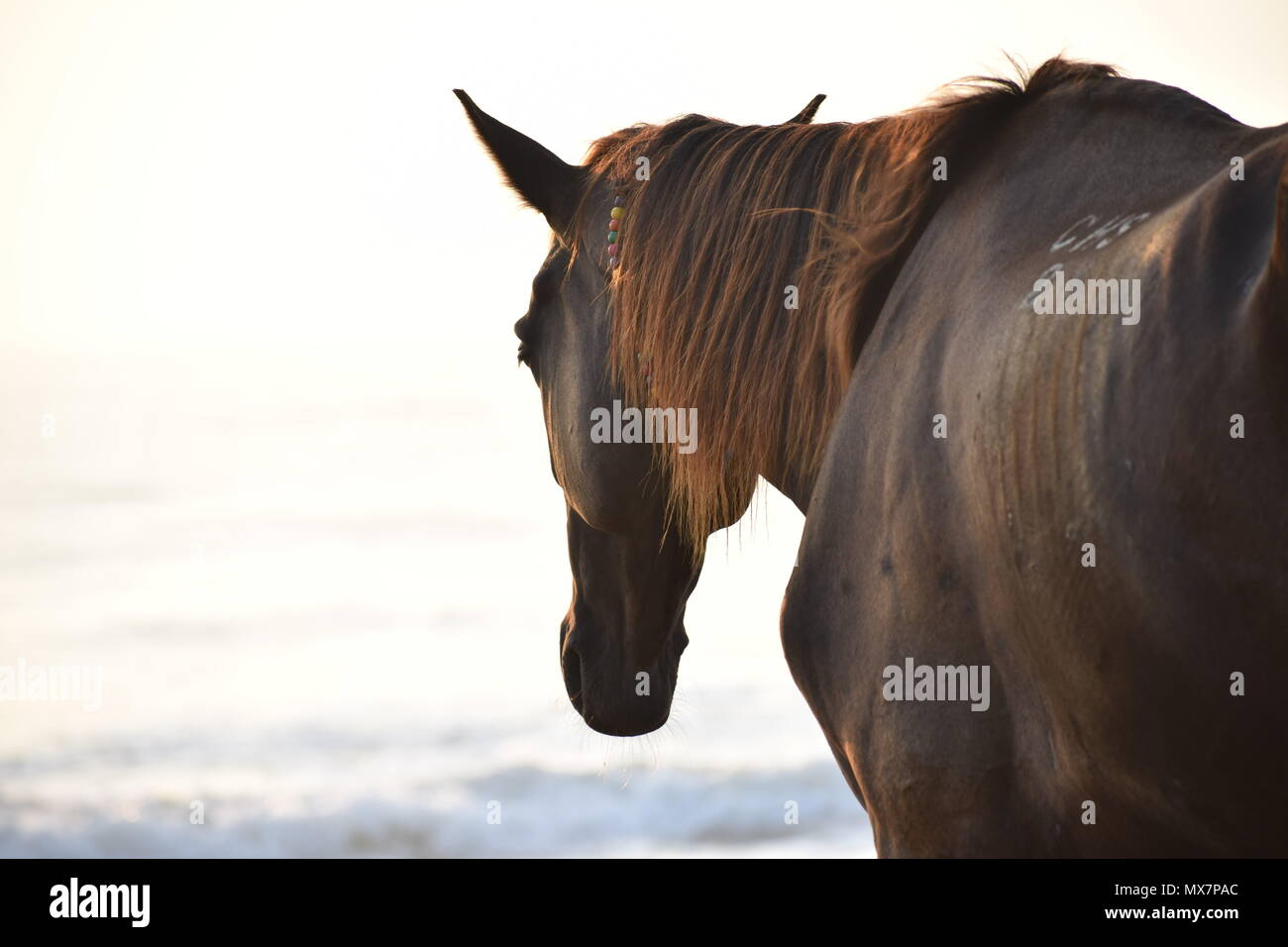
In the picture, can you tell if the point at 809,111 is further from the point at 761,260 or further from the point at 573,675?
the point at 573,675

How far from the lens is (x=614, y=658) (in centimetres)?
266

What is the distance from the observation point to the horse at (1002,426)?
1.38 m

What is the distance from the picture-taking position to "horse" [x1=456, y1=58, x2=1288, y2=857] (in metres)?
1.38

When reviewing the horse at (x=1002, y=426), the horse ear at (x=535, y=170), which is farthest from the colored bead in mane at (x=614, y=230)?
the horse ear at (x=535, y=170)

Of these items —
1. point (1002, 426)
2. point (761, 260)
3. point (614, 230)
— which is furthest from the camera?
point (614, 230)

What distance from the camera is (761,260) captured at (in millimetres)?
2182

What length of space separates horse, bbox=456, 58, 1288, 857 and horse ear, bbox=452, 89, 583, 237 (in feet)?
0.48

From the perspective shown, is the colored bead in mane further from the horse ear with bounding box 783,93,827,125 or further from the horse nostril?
the horse nostril

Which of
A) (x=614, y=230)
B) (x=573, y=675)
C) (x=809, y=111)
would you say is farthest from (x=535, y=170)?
(x=573, y=675)

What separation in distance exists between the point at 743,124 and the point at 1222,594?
1.35 metres

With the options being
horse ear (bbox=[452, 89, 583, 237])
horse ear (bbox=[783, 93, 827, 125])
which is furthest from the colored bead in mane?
horse ear (bbox=[783, 93, 827, 125])

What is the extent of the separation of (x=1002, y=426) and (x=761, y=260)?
70 centimetres
